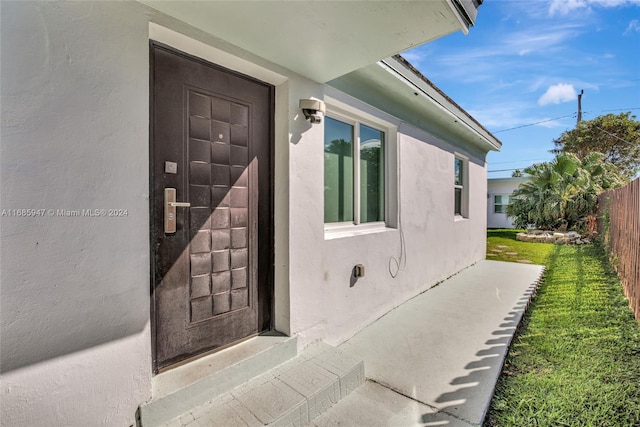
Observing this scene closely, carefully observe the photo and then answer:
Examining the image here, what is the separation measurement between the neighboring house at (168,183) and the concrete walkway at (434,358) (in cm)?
61

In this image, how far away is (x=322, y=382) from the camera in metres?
2.59

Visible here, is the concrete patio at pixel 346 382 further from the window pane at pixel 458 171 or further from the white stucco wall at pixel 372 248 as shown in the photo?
the window pane at pixel 458 171

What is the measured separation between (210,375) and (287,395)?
2.14ft

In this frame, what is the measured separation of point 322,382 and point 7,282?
2303mm

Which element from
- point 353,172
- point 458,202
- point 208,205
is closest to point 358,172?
point 353,172

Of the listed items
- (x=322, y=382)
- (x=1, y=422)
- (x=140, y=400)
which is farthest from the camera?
(x=322, y=382)

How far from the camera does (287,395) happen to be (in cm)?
241

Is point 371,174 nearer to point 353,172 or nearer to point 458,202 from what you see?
point 353,172

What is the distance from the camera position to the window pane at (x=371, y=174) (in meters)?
4.74

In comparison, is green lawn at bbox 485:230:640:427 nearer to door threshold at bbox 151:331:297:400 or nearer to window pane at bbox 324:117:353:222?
door threshold at bbox 151:331:297:400

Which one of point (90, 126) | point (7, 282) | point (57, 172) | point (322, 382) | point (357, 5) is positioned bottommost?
point (322, 382)

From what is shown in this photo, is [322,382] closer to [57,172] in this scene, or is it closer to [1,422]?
[1,422]

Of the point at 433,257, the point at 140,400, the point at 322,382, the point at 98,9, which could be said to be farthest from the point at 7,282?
the point at 433,257

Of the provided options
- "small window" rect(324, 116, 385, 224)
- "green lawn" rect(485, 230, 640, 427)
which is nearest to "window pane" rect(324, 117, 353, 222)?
"small window" rect(324, 116, 385, 224)
